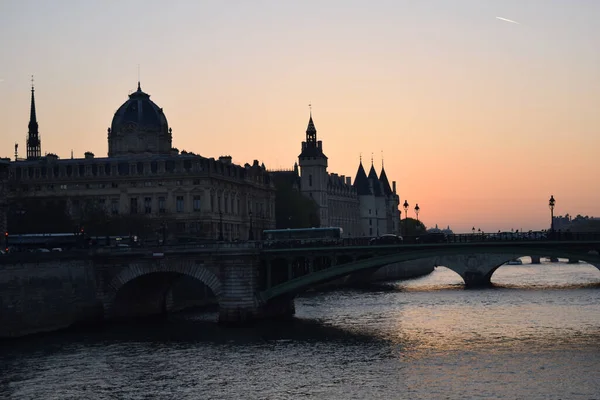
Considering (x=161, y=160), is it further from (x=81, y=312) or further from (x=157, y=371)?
(x=157, y=371)

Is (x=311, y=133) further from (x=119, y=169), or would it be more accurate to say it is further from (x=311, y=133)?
(x=119, y=169)

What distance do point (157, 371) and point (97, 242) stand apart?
3768 cm

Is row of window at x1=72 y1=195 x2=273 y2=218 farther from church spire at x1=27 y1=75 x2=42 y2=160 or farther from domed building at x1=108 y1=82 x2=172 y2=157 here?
church spire at x1=27 y1=75 x2=42 y2=160

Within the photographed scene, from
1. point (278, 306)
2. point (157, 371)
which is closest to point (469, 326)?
point (278, 306)

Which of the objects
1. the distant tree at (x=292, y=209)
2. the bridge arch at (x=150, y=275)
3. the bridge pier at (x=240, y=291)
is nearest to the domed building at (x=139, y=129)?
the distant tree at (x=292, y=209)

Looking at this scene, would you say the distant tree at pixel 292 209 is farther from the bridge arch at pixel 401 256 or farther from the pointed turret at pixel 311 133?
the bridge arch at pixel 401 256

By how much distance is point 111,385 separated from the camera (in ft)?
187

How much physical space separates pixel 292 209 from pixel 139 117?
120ft

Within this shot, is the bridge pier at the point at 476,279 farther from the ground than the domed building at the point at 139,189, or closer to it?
closer to it

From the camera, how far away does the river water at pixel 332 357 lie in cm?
5475

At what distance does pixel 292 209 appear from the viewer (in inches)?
6521

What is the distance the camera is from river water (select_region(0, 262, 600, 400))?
180ft

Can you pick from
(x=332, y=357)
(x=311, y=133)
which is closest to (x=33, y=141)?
(x=311, y=133)

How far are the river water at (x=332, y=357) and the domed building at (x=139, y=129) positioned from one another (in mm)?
45486
